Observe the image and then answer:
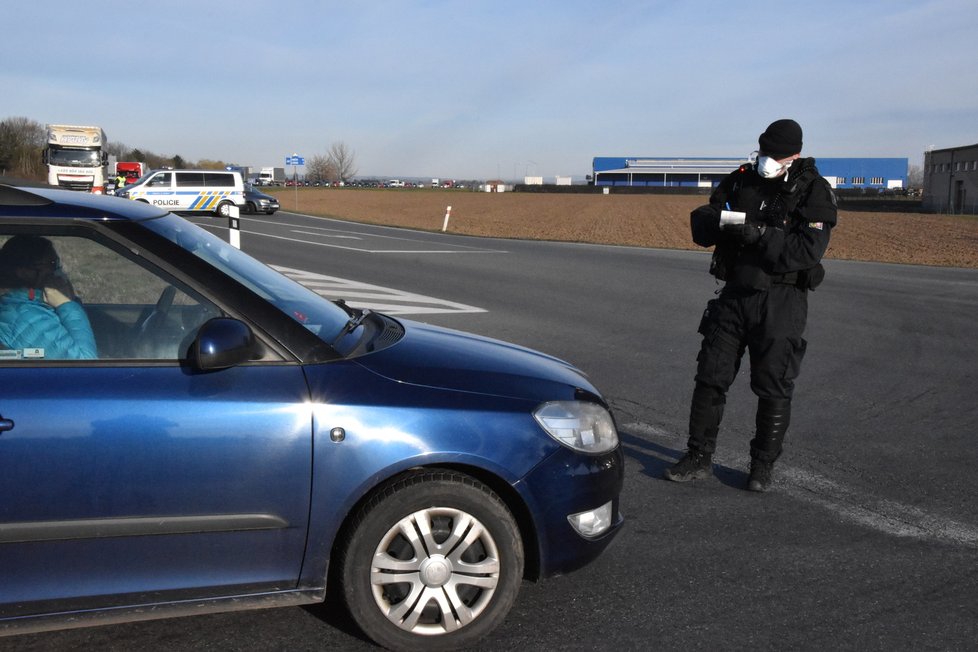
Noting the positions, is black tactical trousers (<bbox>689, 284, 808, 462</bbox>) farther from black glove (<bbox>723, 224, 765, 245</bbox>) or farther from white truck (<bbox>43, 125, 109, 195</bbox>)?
white truck (<bbox>43, 125, 109, 195</bbox>)

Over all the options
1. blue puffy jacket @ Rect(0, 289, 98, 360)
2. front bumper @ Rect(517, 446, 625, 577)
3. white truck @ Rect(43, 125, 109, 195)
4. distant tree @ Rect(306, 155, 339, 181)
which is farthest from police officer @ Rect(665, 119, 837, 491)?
distant tree @ Rect(306, 155, 339, 181)

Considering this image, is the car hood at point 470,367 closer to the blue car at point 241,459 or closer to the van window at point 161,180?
the blue car at point 241,459

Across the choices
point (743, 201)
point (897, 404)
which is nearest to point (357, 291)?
point (897, 404)

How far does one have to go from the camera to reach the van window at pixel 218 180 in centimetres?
3306

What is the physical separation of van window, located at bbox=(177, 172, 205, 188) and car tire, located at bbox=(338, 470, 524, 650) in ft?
105

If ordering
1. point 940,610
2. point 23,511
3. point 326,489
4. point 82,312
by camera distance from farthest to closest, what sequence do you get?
point 940,610, point 82,312, point 326,489, point 23,511

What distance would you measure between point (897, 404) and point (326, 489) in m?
5.20

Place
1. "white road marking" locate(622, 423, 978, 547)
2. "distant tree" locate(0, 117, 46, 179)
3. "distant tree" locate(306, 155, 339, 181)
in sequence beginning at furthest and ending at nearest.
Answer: "distant tree" locate(306, 155, 339, 181) < "distant tree" locate(0, 117, 46, 179) < "white road marking" locate(622, 423, 978, 547)

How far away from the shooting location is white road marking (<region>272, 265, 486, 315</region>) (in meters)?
11.1

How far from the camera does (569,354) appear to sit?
27.5 feet

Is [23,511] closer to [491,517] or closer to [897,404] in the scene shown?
[491,517]

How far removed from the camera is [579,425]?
3283 millimetres

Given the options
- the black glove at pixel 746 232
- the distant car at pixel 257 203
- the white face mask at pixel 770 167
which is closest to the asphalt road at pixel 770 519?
the black glove at pixel 746 232

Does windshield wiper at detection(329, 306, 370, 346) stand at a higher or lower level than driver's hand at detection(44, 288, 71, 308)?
lower
